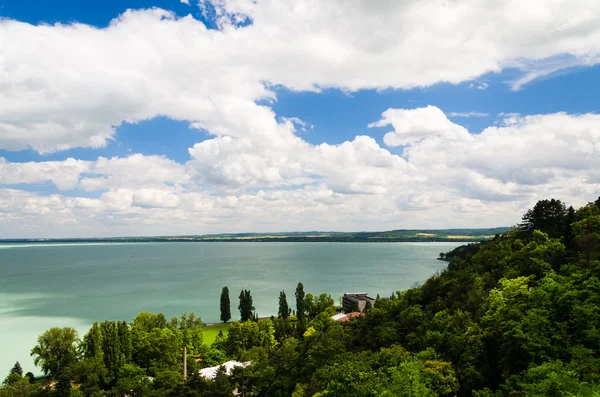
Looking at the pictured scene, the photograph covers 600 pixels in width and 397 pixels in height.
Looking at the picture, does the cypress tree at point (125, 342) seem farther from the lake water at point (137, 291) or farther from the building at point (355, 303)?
the building at point (355, 303)

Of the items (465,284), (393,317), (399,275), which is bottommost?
(399,275)

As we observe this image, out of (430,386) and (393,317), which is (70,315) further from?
(430,386)

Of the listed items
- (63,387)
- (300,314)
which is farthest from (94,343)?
(300,314)

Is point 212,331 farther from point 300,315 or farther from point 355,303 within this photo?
point 355,303

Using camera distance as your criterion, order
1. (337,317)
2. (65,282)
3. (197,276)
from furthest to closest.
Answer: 1. (197,276)
2. (65,282)
3. (337,317)

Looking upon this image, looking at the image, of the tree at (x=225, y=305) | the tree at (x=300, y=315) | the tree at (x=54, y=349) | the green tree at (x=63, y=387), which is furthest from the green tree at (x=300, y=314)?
the green tree at (x=63, y=387)

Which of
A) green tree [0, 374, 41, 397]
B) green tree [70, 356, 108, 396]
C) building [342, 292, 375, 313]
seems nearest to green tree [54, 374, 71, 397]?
green tree [0, 374, 41, 397]

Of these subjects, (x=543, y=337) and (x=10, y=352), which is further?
(x=10, y=352)

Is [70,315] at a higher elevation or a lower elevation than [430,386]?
lower

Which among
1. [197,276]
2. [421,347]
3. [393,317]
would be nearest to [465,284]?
[393,317]
